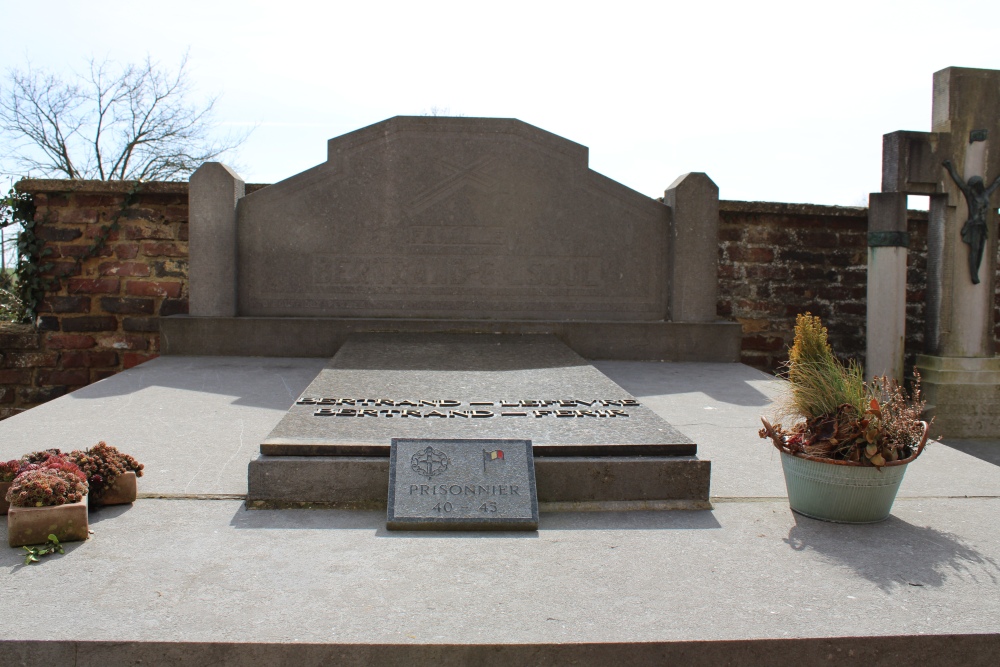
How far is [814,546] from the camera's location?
2598 mm

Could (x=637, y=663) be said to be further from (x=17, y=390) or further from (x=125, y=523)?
(x=17, y=390)

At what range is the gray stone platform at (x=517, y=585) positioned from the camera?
1.94 metres

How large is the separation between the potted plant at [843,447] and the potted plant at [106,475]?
221 cm

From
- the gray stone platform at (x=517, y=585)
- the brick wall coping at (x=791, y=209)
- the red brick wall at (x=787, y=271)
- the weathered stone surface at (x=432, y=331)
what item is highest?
the brick wall coping at (x=791, y=209)

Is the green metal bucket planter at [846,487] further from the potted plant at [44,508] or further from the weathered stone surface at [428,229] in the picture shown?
the weathered stone surface at [428,229]

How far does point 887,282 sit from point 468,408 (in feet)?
15.4

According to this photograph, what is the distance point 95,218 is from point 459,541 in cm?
564

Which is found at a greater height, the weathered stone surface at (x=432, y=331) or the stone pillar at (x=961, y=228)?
the stone pillar at (x=961, y=228)

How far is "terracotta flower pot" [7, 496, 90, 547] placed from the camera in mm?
2434

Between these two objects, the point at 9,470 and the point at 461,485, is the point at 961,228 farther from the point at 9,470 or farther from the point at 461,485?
the point at 9,470

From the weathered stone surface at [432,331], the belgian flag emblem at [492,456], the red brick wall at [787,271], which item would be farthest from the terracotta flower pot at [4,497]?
the red brick wall at [787,271]

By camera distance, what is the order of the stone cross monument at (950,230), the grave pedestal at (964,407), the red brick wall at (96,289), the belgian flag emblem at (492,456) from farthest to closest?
1. the red brick wall at (96,289)
2. the stone cross monument at (950,230)
3. the grave pedestal at (964,407)
4. the belgian flag emblem at (492,456)

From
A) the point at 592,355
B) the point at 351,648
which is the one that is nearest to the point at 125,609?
A: the point at 351,648

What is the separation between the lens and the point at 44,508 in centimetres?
247
